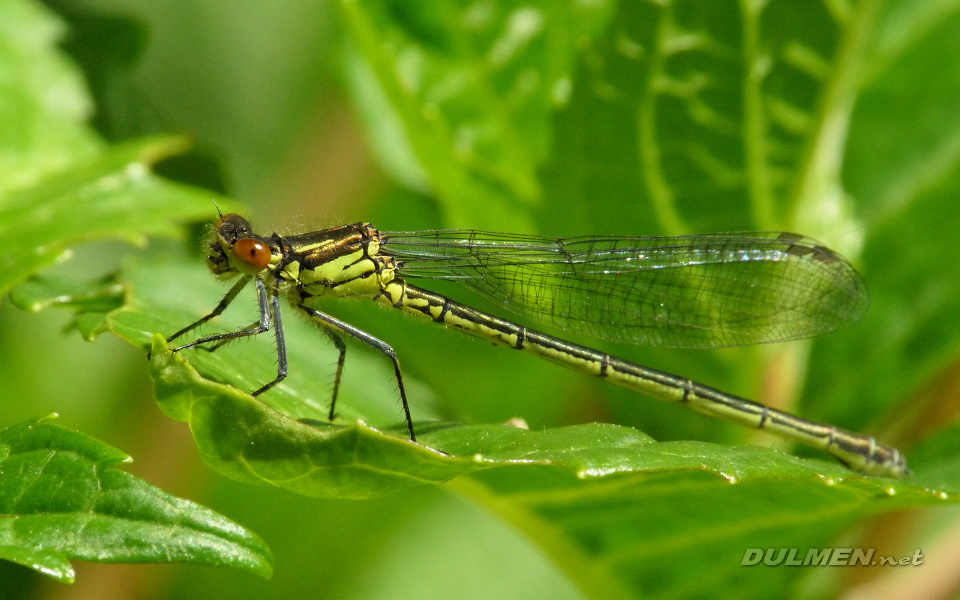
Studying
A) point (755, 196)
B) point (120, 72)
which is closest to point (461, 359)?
point (755, 196)

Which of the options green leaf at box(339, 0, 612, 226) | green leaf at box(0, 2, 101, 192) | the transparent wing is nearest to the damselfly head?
the transparent wing

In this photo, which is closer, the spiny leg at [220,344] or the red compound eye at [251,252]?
the spiny leg at [220,344]

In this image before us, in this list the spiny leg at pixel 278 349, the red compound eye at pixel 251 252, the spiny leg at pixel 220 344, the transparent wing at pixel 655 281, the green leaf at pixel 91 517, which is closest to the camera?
the green leaf at pixel 91 517

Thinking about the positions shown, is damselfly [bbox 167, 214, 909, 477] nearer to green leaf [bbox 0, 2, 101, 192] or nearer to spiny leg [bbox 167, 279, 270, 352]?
spiny leg [bbox 167, 279, 270, 352]

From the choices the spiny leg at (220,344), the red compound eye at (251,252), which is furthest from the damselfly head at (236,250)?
the spiny leg at (220,344)

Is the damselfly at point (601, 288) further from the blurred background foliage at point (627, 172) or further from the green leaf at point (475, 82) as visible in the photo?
the green leaf at point (475, 82)

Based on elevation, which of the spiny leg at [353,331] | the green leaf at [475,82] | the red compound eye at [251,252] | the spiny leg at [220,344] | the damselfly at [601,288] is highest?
the green leaf at [475,82]

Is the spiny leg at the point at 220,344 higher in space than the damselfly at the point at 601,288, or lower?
lower

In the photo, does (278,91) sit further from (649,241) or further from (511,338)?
(649,241)
